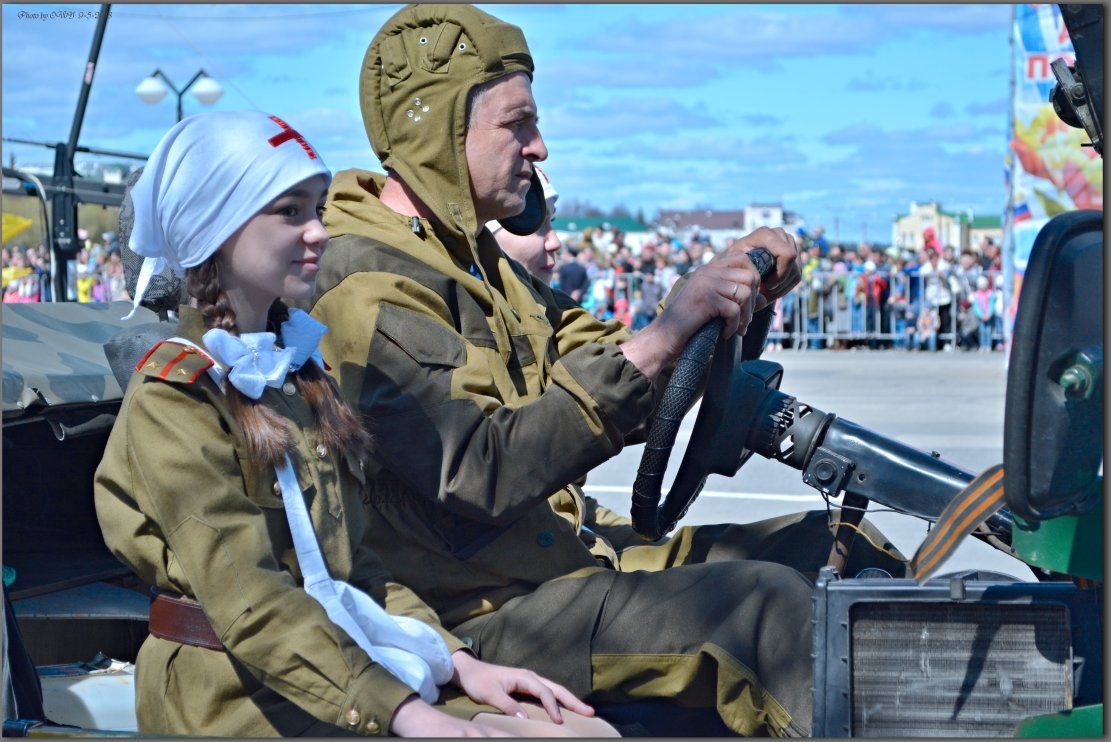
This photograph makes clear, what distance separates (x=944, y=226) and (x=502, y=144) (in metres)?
60.7

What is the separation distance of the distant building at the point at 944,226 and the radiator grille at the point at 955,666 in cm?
4259

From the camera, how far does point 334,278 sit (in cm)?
256

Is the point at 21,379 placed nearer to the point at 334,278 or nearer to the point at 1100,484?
the point at 334,278

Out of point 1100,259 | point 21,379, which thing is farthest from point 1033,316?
point 21,379

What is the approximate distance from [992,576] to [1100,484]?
0.68m

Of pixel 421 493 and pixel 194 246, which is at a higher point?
pixel 194 246

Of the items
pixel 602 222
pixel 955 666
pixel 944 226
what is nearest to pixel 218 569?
pixel 955 666

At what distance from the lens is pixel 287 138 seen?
84.5 inches

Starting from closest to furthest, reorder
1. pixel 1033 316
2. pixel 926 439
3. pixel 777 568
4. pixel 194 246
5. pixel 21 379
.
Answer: pixel 1033 316 < pixel 194 246 < pixel 777 568 < pixel 21 379 < pixel 926 439

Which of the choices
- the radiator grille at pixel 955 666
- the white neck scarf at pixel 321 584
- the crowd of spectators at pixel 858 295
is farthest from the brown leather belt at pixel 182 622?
the crowd of spectators at pixel 858 295

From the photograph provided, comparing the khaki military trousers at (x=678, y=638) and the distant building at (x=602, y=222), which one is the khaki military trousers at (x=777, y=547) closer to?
the khaki military trousers at (x=678, y=638)

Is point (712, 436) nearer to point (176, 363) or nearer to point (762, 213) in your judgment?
point (176, 363)

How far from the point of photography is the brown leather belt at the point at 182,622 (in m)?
2.03

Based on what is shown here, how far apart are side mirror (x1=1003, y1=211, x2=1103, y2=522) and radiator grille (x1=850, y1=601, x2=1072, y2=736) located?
14.6 inches
